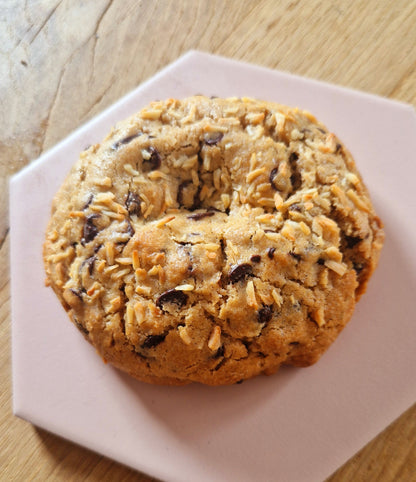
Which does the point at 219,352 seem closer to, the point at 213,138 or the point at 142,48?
the point at 213,138

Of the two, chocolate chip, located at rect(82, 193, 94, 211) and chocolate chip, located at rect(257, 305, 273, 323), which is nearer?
chocolate chip, located at rect(257, 305, 273, 323)

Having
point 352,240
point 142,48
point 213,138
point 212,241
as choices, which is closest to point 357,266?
point 352,240

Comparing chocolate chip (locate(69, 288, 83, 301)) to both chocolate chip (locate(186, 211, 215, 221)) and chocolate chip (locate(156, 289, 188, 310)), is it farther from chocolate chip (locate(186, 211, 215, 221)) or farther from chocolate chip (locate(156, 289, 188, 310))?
chocolate chip (locate(186, 211, 215, 221))

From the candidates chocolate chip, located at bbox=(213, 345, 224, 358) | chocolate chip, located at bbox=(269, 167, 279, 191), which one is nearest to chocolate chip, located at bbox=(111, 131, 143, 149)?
chocolate chip, located at bbox=(269, 167, 279, 191)

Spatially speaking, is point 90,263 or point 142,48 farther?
point 142,48

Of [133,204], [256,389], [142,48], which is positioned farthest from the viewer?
[142,48]

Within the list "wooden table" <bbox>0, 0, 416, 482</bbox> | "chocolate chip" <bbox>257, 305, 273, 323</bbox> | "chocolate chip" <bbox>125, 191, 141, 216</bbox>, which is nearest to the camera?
"chocolate chip" <bbox>257, 305, 273, 323</bbox>

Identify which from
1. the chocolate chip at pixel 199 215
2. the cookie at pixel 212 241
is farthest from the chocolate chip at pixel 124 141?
the chocolate chip at pixel 199 215

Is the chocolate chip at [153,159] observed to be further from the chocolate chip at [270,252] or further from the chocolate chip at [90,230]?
the chocolate chip at [270,252]
